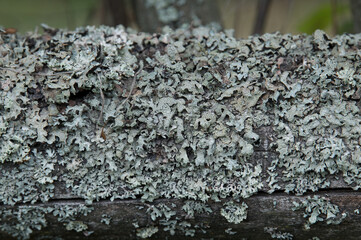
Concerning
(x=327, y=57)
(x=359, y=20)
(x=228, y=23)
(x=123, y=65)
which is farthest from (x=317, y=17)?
(x=123, y=65)

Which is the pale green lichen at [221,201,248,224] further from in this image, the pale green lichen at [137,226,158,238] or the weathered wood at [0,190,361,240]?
the pale green lichen at [137,226,158,238]

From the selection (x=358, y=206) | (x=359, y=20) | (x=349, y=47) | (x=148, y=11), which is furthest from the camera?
(x=148, y=11)

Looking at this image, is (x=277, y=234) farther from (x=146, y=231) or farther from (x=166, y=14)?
(x=166, y=14)

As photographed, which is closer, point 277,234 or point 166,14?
point 277,234

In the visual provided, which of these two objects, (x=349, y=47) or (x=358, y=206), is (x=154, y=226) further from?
(x=349, y=47)

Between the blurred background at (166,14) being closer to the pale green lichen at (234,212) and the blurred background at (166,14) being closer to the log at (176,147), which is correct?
the log at (176,147)

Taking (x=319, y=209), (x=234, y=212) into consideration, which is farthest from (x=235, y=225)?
(x=319, y=209)

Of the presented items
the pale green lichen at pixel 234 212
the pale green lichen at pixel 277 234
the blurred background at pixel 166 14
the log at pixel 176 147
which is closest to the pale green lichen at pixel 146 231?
the log at pixel 176 147
